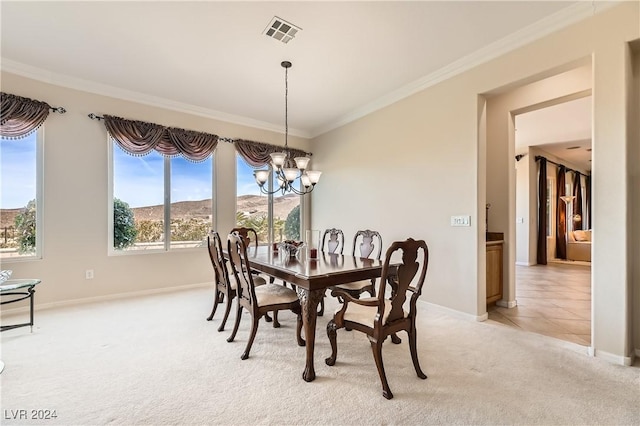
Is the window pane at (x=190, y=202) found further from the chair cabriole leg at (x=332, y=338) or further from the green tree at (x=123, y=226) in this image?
the chair cabriole leg at (x=332, y=338)

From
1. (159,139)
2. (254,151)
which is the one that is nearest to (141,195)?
(159,139)

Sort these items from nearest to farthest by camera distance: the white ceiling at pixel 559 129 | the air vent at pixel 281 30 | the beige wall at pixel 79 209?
1. the air vent at pixel 281 30
2. the beige wall at pixel 79 209
3. the white ceiling at pixel 559 129

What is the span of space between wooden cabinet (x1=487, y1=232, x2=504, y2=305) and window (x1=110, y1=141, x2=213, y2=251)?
4.21 meters

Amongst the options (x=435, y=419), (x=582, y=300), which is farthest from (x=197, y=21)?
(x=582, y=300)

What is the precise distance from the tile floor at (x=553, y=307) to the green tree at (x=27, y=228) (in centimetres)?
561

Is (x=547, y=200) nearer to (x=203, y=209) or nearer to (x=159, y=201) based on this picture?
(x=203, y=209)

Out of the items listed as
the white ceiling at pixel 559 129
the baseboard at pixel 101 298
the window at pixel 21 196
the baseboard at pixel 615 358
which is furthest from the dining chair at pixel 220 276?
the white ceiling at pixel 559 129

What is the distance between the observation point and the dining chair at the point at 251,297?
2.41m

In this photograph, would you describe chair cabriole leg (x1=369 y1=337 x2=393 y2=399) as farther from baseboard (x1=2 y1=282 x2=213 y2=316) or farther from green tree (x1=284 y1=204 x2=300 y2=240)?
green tree (x1=284 y1=204 x2=300 y2=240)

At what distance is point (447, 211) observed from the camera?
3551 millimetres

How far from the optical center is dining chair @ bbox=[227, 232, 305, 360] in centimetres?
241

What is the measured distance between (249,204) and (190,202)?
1023 mm

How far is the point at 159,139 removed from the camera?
431 cm

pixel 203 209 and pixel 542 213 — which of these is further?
pixel 542 213
